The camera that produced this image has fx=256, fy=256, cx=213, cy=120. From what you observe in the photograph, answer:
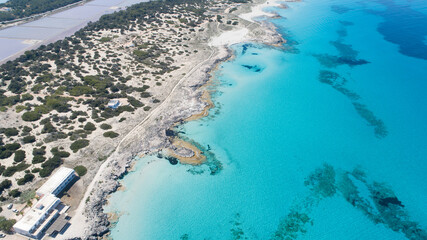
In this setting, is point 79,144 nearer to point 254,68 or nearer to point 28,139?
point 28,139

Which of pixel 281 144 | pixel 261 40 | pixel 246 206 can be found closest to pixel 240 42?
pixel 261 40

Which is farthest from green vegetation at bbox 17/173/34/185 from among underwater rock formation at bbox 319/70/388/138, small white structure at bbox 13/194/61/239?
underwater rock formation at bbox 319/70/388/138

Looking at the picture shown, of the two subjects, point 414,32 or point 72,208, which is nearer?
point 72,208

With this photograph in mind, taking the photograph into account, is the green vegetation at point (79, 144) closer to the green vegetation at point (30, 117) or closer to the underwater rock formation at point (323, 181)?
the green vegetation at point (30, 117)

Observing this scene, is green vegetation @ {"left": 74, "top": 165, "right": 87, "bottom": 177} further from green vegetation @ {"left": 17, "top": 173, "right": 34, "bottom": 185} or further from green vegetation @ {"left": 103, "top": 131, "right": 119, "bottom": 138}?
green vegetation @ {"left": 103, "top": 131, "right": 119, "bottom": 138}

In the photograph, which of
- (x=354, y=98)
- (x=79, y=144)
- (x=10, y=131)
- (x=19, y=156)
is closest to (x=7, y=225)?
(x=19, y=156)

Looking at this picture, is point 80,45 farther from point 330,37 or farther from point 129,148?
point 330,37
